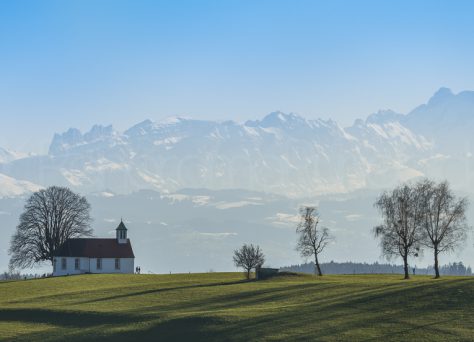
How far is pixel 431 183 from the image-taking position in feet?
385

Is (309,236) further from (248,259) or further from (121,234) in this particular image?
(121,234)

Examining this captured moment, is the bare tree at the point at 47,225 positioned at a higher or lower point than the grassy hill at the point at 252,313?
higher

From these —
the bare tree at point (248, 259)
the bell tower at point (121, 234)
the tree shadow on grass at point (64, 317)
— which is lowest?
the tree shadow on grass at point (64, 317)

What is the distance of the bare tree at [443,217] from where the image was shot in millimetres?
114062

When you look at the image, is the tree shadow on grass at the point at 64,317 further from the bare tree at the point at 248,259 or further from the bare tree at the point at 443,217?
the bare tree at the point at 443,217

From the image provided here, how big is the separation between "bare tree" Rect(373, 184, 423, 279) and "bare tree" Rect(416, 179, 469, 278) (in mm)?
1782

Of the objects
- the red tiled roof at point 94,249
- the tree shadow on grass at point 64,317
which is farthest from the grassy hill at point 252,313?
the red tiled roof at point 94,249

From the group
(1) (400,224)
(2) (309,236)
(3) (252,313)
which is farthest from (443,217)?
(3) (252,313)

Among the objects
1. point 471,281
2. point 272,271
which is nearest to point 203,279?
point 272,271

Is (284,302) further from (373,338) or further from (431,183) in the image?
(431,183)

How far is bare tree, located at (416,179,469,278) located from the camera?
11406 cm

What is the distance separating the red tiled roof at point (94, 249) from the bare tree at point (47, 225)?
137cm

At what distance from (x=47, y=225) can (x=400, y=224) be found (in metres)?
66.7

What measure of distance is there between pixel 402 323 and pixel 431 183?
48038 mm
